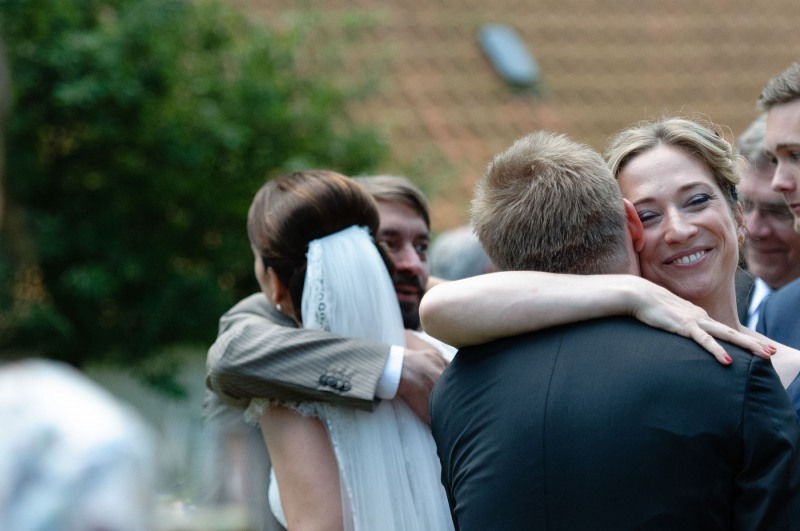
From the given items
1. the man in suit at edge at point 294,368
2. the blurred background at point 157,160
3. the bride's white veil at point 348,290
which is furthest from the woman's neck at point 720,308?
the blurred background at point 157,160

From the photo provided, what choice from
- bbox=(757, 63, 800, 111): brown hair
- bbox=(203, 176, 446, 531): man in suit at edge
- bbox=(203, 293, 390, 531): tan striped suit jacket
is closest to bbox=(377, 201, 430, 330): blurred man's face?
bbox=(203, 176, 446, 531): man in suit at edge

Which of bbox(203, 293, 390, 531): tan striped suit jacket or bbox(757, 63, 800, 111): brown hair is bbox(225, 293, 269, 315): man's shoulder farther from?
bbox(757, 63, 800, 111): brown hair

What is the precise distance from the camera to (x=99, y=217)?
6.55 m

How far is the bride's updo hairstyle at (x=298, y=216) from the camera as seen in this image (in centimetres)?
309

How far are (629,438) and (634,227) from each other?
55 centimetres

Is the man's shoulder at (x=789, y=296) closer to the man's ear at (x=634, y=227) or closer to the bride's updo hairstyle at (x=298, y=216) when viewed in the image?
the man's ear at (x=634, y=227)

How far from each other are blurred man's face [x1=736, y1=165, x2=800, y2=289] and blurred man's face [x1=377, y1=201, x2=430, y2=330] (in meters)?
1.20

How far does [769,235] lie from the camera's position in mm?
4125

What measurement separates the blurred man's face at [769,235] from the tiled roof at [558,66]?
4.25 metres

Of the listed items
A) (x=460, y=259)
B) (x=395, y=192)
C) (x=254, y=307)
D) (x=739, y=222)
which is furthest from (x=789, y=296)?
(x=460, y=259)

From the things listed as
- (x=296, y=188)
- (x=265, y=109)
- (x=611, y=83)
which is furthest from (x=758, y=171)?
(x=611, y=83)

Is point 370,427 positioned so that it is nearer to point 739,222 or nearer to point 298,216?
point 298,216

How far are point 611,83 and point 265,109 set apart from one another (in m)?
5.62

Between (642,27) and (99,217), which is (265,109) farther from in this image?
(642,27)
